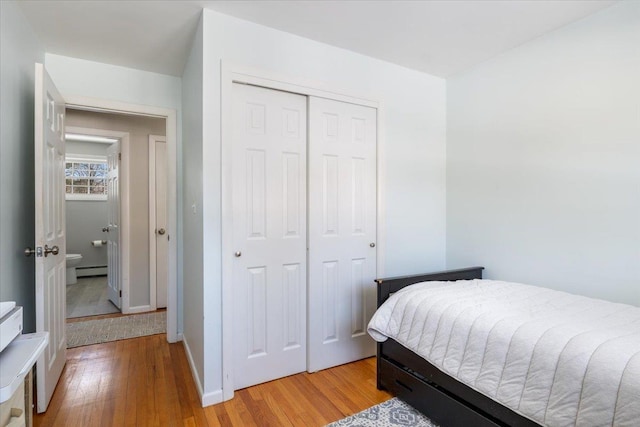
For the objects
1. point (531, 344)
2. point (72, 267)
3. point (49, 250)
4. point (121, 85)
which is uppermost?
point (121, 85)

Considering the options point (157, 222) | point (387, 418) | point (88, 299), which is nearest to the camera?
point (387, 418)

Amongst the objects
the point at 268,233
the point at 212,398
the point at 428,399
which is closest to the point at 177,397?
the point at 212,398

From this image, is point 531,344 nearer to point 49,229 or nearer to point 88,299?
point 49,229

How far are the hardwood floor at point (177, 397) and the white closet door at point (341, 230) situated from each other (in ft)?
0.77

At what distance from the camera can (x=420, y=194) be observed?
9.42ft

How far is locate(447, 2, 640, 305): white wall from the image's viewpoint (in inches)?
73.7

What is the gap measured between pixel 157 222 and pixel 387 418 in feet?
10.4

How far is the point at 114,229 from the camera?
3.89m

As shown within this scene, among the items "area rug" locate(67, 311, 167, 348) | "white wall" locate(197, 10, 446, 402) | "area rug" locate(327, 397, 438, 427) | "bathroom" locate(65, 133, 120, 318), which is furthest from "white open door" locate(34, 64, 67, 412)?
"bathroom" locate(65, 133, 120, 318)

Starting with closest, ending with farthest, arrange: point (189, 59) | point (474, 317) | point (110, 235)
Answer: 1. point (474, 317)
2. point (189, 59)
3. point (110, 235)

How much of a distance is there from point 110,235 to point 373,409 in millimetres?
3807

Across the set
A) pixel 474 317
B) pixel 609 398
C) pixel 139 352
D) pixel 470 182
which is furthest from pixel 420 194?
pixel 139 352

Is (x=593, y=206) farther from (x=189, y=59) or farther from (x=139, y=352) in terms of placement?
(x=139, y=352)

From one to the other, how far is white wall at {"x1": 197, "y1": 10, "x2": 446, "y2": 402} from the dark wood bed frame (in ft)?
2.24
